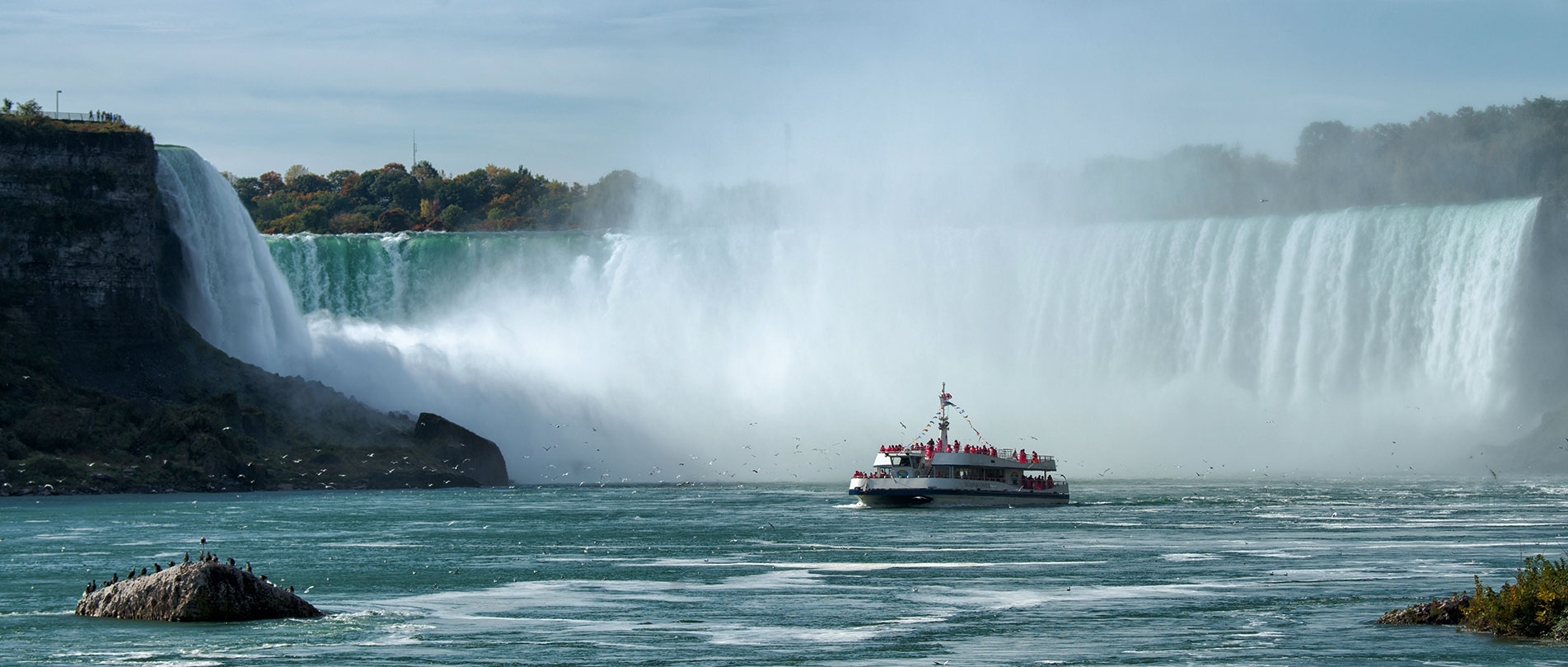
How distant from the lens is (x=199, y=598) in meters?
32.2

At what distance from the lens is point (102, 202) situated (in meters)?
89.3

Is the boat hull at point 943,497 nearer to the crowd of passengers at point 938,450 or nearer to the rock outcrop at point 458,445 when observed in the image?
the crowd of passengers at point 938,450

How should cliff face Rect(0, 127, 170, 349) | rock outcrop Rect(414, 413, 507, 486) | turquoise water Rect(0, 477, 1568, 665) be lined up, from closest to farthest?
turquoise water Rect(0, 477, 1568, 665), cliff face Rect(0, 127, 170, 349), rock outcrop Rect(414, 413, 507, 486)

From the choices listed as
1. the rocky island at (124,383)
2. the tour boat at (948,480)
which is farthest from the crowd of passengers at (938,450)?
the rocky island at (124,383)

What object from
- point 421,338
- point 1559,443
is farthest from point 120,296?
point 1559,443

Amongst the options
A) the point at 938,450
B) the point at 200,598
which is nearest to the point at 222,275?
the point at 938,450

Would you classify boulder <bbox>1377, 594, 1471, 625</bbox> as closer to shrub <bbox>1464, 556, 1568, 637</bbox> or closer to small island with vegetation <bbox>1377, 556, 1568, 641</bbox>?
small island with vegetation <bbox>1377, 556, 1568, 641</bbox>

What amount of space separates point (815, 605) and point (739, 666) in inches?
314

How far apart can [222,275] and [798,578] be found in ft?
219

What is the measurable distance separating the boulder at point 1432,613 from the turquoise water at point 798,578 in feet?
1.71

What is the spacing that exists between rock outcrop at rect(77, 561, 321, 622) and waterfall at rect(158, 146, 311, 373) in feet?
219

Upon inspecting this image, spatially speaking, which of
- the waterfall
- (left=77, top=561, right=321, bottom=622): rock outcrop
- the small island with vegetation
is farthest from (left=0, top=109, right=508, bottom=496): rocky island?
the small island with vegetation

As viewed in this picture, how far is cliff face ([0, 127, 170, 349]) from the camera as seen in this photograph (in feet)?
283

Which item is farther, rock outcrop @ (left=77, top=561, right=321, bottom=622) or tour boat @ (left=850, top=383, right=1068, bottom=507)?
tour boat @ (left=850, top=383, right=1068, bottom=507)
